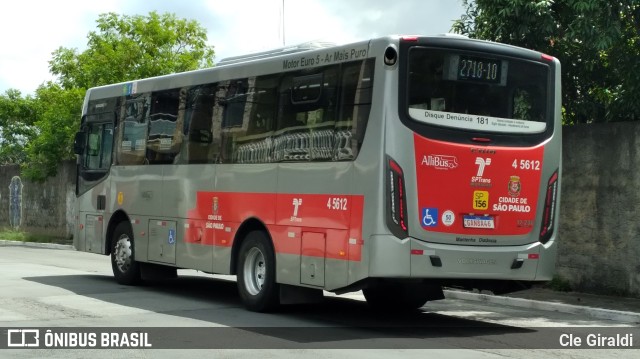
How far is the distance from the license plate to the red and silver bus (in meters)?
0.02

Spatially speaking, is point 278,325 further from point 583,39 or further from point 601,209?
point 583,39

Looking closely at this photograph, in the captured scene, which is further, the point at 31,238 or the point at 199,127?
the point at 31,238

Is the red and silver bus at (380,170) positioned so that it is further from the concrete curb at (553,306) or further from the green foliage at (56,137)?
the green foliage at (56,137)

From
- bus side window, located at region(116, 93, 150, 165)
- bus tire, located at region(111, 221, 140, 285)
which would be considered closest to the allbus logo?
bus side window, located at region(116, 93, 150, 165)

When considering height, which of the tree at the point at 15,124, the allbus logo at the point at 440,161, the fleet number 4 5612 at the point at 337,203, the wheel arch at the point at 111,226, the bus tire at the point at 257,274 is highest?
the tree at the point at 15,124

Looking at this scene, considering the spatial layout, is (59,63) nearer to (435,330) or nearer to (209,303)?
(209,303)

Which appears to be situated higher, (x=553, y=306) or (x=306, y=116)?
(x=306, y=116)

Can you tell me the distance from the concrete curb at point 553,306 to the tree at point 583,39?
3.96 meters

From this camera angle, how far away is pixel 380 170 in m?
11.0

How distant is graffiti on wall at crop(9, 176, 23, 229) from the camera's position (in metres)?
37.5

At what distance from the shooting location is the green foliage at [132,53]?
114 feet

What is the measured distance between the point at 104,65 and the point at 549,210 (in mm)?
25163

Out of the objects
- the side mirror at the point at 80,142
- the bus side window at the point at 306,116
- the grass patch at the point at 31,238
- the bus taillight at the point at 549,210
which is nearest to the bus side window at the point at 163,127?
the side mirror at the point at 80,142

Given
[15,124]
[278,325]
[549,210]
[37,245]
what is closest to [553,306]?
[549,210]
